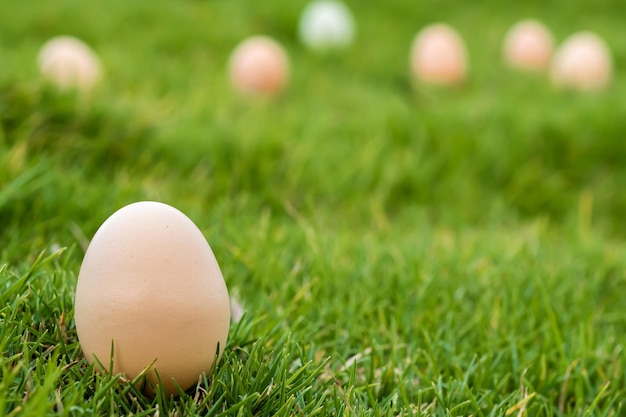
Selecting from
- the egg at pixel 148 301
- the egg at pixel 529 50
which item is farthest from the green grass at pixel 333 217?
the egg at pixel 529 50

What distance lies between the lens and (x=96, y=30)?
4246 millimetres

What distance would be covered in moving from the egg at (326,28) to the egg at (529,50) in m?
0.99

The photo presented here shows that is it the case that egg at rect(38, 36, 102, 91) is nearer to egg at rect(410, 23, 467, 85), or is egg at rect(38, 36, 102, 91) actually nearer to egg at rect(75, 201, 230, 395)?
egg at rect(410, 23, 467, 85)

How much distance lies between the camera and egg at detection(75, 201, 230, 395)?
43.4 inches

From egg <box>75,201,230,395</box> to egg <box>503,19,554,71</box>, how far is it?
3.78 m

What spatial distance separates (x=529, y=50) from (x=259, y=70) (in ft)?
5.85

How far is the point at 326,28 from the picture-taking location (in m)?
4.50

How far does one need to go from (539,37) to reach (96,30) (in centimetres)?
257

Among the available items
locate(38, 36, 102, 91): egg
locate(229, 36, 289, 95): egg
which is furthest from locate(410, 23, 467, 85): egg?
locate(38, 36, 102, 91): egg

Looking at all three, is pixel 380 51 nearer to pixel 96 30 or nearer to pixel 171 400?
pixel 96 30

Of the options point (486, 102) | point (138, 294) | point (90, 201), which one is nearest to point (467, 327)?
point (138, 294)

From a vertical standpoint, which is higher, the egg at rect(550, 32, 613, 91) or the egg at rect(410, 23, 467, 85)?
the egg at rect(550, 32, 613, 91)

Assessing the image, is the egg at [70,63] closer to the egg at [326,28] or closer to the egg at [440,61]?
the egg at [326,28]

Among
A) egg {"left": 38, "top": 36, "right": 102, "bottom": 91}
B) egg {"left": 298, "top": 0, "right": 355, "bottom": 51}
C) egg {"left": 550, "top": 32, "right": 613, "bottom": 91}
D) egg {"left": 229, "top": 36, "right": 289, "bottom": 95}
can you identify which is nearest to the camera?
egg {"left": 38, "top": 36, "right": 102, "bottom": 91}
